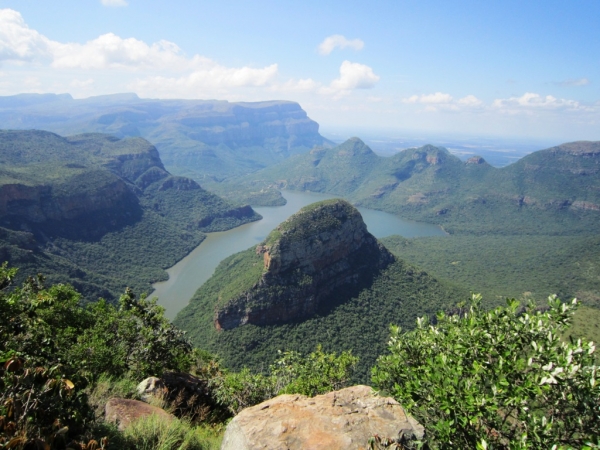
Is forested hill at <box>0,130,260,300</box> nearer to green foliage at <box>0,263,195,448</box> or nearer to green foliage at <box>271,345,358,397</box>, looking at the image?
green foliage at <box>0,263,195,448</box>

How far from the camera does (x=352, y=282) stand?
47375 mm

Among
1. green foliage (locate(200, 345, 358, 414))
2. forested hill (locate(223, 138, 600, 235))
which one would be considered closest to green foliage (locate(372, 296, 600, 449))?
green foliage (locate(200, 345, 358, 414))

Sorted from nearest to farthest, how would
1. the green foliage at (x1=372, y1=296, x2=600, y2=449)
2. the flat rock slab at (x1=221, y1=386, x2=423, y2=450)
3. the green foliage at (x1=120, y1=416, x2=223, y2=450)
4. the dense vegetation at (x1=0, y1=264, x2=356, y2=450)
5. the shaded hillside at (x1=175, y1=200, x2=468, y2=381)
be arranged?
the dense vegetation at (x1=0, y1=264, x2=356, y2=450) < the green foliage at (x1=372, y1=296, x2=600, y2=449) < the green foliage at (x1=120, y1=416, x2=223, y2=450) < the flat rock slab at (x1=221, y1=386, x2=423, y2=450) < the shaded hillside at (x1=175, y1=200, x2=468, y2=381)

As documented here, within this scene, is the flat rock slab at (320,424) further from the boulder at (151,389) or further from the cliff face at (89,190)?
the cliff face at (89,190)

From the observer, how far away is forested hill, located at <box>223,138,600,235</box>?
368 ft

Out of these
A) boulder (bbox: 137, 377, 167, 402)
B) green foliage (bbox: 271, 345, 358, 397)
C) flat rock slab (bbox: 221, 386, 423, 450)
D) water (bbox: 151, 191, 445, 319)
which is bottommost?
water (bbox: 151, 191, 445, 319)

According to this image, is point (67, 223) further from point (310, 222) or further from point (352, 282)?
point (352, 282)

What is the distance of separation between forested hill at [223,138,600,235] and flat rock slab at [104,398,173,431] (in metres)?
118

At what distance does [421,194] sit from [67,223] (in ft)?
412

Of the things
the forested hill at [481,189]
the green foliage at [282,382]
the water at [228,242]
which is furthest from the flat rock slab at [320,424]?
the forested hill at [481,189]

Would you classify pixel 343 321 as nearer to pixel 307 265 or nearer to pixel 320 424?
pixel 307 265

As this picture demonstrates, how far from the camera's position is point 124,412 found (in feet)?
25.9

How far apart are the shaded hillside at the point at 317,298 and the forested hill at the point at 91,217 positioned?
2029cm

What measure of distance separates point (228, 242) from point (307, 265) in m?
55.0
